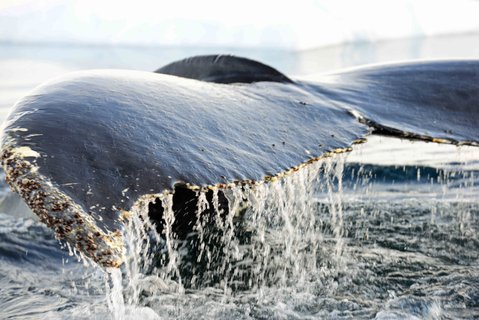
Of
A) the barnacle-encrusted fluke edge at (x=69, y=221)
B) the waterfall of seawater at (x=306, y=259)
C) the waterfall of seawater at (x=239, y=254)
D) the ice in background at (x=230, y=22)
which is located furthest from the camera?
the ice in background at (x=230, y=22)

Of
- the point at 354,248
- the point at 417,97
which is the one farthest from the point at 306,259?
the point at 417,97

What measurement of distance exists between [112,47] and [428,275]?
10.7 m

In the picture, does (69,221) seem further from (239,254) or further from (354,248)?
(354,248)

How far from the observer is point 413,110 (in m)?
2.36

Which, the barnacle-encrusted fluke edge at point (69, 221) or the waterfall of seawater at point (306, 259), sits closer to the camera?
the barnacle-encrusted fluke edge at point (69, 221)

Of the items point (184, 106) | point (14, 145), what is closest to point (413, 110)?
point (184, 106)

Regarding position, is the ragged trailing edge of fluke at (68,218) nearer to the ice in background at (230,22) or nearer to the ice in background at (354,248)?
the ice in background at (354,248)

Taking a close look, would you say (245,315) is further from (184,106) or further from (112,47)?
(112,47)

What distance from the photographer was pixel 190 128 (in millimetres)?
1823

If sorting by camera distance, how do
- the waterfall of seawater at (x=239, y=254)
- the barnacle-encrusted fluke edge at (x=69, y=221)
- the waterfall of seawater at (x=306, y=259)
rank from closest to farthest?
the barnacle-encrusted fluke edge at (x=69, y=221)
the waterfall of seawater at (x=306, y=259)
the waterfall of seawater at (x=239, y=254)

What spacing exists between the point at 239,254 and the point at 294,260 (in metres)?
0.27

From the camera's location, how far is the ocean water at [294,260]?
2.73 meters

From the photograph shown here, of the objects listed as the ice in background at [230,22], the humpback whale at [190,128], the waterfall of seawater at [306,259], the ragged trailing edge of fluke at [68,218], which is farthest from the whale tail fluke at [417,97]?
the ice in background at [230,22]

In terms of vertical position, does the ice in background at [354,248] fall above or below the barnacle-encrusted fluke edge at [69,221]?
below
